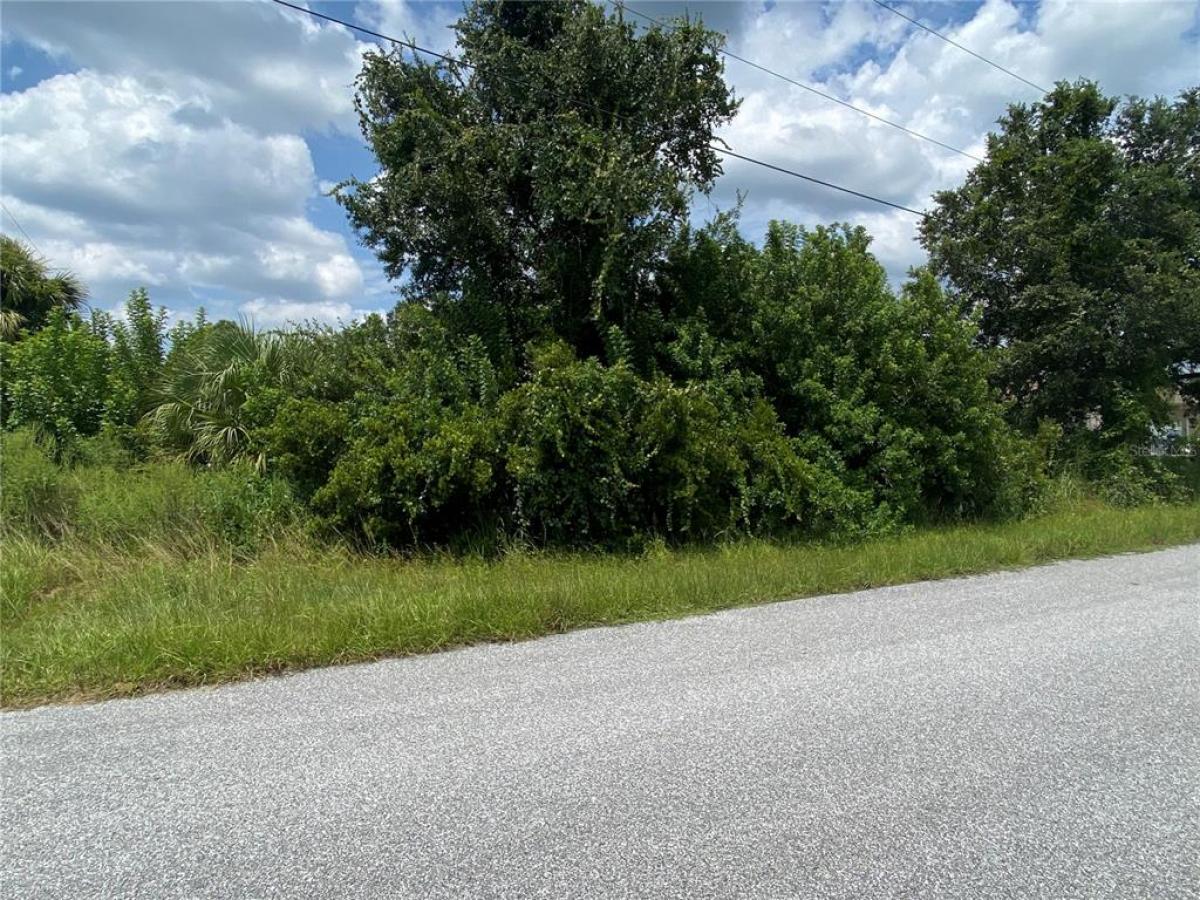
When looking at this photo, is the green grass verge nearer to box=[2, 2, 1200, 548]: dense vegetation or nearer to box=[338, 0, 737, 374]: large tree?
box=[2, 2, 1200, 548]: dense vegetation

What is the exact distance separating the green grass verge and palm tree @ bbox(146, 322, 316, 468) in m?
2.74

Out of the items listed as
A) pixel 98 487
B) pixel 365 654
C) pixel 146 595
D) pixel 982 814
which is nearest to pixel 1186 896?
pixel 982 814

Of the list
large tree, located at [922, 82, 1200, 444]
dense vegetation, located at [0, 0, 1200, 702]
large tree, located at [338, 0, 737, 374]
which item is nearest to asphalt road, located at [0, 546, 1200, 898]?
dense vegetation, located at [0, 0, 1200, 702]

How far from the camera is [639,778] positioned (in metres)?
3.41

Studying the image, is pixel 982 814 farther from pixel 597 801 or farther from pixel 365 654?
pixel 365 654

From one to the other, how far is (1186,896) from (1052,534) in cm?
863

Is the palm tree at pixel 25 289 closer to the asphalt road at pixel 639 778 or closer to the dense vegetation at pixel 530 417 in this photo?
the dense vegetation at pixel 530 417

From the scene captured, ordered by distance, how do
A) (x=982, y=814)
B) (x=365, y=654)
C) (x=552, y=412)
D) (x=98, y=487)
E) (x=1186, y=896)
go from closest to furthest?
(x=1186, y=896), (x=982, y=814), (x=365, y=654), (x=552, y=412), (x=98, y=487)

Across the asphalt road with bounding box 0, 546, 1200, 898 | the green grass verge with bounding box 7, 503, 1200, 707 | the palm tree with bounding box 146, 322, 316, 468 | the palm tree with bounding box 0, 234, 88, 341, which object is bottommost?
the asphalt road with bounding box 0, 546, 1200, 898

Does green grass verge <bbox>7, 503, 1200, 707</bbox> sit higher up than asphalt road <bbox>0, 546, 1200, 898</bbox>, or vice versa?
green grass verge <bbox>7, 503, 1200, 707</bbox>

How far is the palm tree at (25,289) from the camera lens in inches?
566

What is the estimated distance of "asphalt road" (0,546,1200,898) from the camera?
108 inches

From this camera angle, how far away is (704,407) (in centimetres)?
934

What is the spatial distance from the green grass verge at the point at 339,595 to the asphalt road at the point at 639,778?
349mm
